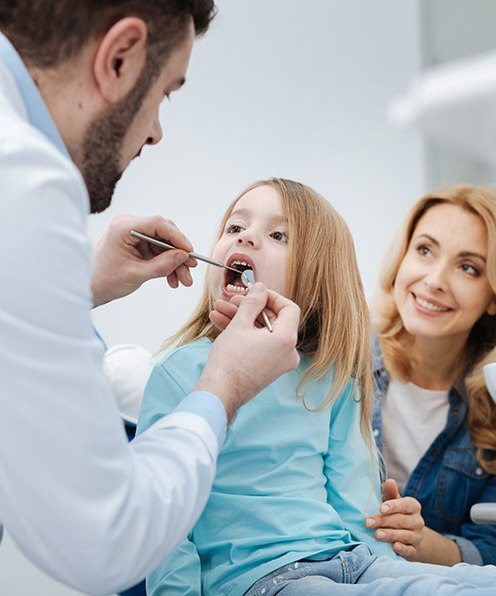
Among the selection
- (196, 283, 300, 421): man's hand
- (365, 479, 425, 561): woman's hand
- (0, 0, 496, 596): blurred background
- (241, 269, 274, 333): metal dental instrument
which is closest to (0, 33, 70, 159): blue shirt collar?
(196, 283, 300, 421): man's hand

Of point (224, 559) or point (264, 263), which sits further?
point (264, 263)

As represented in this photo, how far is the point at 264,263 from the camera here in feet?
→ 4.63

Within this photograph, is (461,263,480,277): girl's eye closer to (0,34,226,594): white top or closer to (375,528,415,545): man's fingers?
(375,528,415,545): man's fingers

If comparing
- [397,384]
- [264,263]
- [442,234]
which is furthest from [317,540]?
[442,234]

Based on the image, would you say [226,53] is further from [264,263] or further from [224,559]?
[224,559]

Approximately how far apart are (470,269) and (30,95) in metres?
1.23

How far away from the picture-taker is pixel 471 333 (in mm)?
1970

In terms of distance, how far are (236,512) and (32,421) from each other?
557mm

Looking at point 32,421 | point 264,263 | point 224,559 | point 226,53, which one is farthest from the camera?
point 226,53

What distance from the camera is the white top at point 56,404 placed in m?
0.75

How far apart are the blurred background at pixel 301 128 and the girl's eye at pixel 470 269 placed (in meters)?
0.62

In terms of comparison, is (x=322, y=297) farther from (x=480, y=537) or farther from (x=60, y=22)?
(x=60, y=22)

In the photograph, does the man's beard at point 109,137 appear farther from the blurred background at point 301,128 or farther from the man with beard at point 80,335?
the blurred background at point 301,128

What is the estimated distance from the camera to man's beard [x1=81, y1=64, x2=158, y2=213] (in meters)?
0.93
